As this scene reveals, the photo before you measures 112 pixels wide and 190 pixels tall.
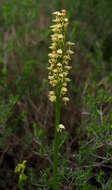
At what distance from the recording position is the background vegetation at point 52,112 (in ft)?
8.07

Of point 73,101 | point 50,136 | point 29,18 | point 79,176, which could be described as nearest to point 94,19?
point 29,18

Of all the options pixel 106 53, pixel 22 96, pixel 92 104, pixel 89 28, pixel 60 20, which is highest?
pixel 89 28

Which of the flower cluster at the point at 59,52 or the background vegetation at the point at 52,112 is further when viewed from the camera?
the background vegetation at the point at 52,112

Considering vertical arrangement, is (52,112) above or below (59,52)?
below

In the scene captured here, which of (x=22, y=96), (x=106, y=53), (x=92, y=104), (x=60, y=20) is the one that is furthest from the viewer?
(x=106, y=53)

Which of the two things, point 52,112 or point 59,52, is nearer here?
point 59,52

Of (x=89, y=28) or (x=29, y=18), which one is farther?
(x=89, y=28)

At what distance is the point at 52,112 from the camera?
3426mm

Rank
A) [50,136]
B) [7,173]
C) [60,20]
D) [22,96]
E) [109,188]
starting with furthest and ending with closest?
1. [22,96]
2. [50,136]
3. [7,173]
4. [109,188]
5. [60,20]

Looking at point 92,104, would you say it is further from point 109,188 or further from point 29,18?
Answer: point 29,18

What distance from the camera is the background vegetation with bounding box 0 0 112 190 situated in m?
2.46

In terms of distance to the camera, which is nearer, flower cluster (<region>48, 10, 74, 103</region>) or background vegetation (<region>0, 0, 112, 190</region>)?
flower cluster (<region>48, 10, 74, 103</region>)

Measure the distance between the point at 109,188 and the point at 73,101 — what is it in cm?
175

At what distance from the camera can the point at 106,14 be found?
4.64 metres
